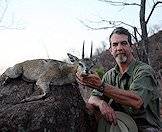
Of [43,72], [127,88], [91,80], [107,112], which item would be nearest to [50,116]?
[107,112]

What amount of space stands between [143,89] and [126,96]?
9.0 inches

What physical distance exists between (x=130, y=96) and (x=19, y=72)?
4003mm

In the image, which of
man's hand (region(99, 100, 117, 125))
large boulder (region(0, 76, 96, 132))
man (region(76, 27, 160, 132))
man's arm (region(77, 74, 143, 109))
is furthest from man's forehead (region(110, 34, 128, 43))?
large boulder (region(0, 76, 96, 132))

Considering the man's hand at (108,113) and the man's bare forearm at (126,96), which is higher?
the man's bare forearm at (126,96)

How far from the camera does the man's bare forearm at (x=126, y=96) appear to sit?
400cm

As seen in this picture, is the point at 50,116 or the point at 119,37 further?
the point at 50,116

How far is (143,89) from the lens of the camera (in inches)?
160

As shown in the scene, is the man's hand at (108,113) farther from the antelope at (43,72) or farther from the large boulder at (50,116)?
the antelope at (43,72)

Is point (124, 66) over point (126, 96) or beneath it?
over

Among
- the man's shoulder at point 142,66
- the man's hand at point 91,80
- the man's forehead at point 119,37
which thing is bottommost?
the man's hand at point 91,80

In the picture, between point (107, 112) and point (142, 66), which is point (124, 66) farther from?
point (107, 112)

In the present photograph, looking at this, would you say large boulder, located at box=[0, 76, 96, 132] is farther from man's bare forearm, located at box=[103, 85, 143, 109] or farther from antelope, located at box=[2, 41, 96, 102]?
antelope, located at box=[2, 41, 96, 102]

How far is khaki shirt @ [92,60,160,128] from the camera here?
13.5 feet

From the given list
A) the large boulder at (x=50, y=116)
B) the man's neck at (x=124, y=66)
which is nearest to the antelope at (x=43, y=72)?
the large boulder at (x=50, y=116)
